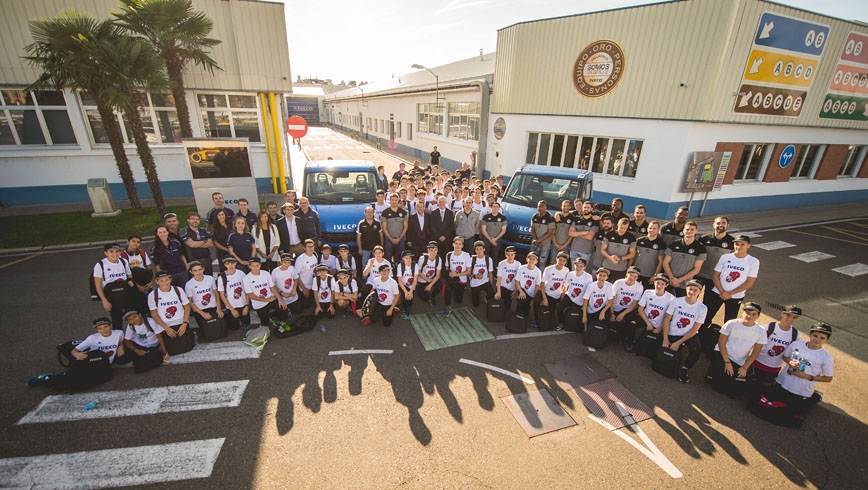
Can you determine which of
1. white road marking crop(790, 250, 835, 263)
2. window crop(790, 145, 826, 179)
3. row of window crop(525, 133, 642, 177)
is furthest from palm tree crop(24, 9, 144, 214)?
window crop(790, 145, 826, 179)

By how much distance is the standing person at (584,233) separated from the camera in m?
7.57

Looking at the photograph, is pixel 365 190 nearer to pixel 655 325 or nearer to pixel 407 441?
pixel 407 441

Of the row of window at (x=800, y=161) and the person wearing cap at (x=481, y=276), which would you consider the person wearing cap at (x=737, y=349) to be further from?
the row of window at (x=800, y=161)

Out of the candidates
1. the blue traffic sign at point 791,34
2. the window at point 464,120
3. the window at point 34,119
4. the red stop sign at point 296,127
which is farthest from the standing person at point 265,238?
the blue traffic sign at point 791,34

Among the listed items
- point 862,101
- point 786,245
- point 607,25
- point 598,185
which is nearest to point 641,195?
point 598,185

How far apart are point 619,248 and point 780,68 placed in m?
14.2

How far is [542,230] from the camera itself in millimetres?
8086

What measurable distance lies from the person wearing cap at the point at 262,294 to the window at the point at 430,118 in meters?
21.6

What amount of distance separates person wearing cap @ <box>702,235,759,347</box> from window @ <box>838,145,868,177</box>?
72.9 ft

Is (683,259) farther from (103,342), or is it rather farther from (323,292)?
(103,342)

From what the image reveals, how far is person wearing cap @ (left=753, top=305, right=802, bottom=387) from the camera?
5172 mm

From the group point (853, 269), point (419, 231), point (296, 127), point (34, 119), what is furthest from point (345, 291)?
point (34, 119)

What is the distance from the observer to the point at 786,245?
1238 centimetres

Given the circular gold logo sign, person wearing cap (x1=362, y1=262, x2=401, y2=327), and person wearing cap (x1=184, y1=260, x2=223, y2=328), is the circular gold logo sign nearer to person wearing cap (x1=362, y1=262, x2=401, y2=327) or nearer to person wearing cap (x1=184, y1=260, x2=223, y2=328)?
person wearing cap (x1=362, y1=262, x2=401, y2=327)
